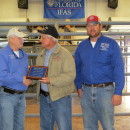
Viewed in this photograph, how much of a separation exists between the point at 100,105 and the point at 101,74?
346 mm

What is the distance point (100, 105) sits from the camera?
2691mm

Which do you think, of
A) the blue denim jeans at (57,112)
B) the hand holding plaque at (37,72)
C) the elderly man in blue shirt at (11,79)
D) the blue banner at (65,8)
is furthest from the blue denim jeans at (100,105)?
the blue banner at (65,8)

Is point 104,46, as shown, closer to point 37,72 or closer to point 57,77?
point 57,77

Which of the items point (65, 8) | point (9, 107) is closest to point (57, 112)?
point (9, 107)

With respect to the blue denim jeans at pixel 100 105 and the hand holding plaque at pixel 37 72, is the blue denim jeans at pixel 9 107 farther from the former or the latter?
the blue denim jeans at pixel 100 105

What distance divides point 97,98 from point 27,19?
9543mm

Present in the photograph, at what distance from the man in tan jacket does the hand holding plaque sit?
2.7 inches

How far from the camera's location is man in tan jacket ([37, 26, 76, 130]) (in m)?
2.66

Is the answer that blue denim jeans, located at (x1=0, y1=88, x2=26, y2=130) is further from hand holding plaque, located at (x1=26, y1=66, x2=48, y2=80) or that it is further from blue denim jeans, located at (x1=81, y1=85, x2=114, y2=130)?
blue denim jeans, located at (x1=81, y1=85, x2=114, y2=130)

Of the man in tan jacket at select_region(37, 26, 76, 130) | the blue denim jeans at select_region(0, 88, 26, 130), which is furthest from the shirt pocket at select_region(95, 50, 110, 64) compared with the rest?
the blue denim jeans at select_region(0, 88, 26, 130)

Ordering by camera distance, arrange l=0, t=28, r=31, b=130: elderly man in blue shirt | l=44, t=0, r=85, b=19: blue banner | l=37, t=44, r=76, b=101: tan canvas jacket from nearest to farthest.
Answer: l=0, t=28, r=31, b=130: elderly man in blue shirt → l=37, t=44, r=76, b=101: tan canvas jacket → l=44, t=0, r=85, b=19: blue banner

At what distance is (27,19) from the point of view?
38.1ft

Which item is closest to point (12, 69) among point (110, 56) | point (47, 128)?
point (47, 128)

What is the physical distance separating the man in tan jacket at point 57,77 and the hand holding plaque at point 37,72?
0.23 ft
